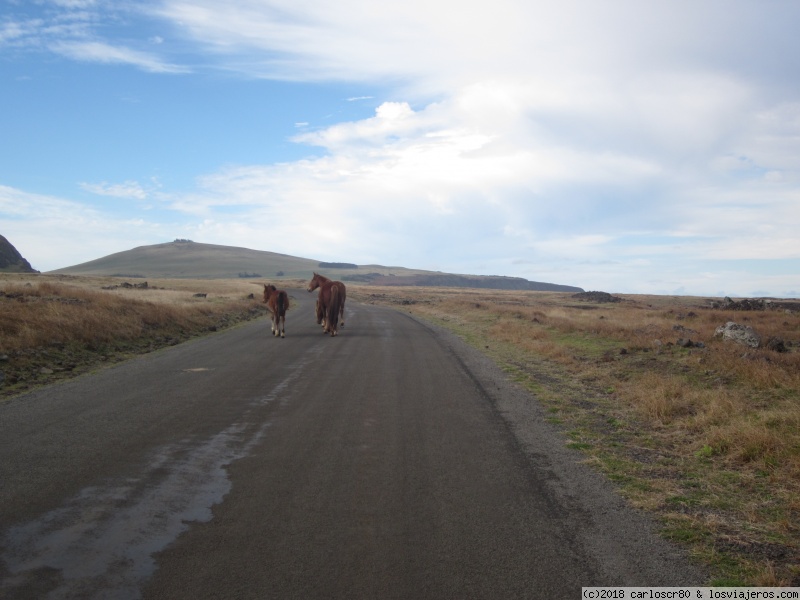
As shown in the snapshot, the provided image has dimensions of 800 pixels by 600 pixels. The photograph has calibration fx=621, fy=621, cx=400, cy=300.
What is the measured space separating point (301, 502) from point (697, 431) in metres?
6.44

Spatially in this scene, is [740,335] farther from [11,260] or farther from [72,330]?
[11,260]

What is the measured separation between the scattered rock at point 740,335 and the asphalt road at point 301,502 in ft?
32.1

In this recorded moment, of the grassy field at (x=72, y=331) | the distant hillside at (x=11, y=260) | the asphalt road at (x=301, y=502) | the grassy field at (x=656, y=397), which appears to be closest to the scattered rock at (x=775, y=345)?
the grassy field at (x=656, y=397)

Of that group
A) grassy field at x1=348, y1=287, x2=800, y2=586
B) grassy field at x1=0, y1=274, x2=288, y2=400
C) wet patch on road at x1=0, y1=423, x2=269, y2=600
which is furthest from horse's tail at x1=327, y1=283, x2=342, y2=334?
wet patch on road at x1=0, y1=423, x2=269, y2=600

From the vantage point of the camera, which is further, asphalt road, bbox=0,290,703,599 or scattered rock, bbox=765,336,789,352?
scattered rock, bbox=765,336,789,352

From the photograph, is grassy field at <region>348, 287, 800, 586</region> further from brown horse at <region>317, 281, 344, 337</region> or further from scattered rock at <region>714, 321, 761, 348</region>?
brown horse at <region>317, 281, 344, 337</region>

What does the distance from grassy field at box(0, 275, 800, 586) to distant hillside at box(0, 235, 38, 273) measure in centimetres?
6228

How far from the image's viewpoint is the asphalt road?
14.5 feet

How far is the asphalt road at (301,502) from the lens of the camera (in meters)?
4.42

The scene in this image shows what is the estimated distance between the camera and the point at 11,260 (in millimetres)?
79438

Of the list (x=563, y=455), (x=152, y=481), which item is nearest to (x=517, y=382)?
(x=563, y=455)

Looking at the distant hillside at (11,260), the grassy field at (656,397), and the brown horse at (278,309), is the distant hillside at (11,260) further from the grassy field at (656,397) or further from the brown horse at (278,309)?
the brown horse at (278,309)

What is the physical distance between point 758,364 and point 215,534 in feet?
38.9

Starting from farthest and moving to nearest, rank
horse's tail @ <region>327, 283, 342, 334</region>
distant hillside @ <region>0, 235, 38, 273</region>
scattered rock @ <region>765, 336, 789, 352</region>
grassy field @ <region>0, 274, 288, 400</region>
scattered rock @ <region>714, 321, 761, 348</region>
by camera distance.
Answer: distant hillside @ <region>0, 235, 38, 273</region>
horse's tail @ <region>327, 283, 342, 334</region>
scattered rock @ <region>714, 321, 761, 348</region>
scattered rock @ <region>765, 336, 789, 352</region>
grassy field @ <region>0, 274, 288, 400</region>
